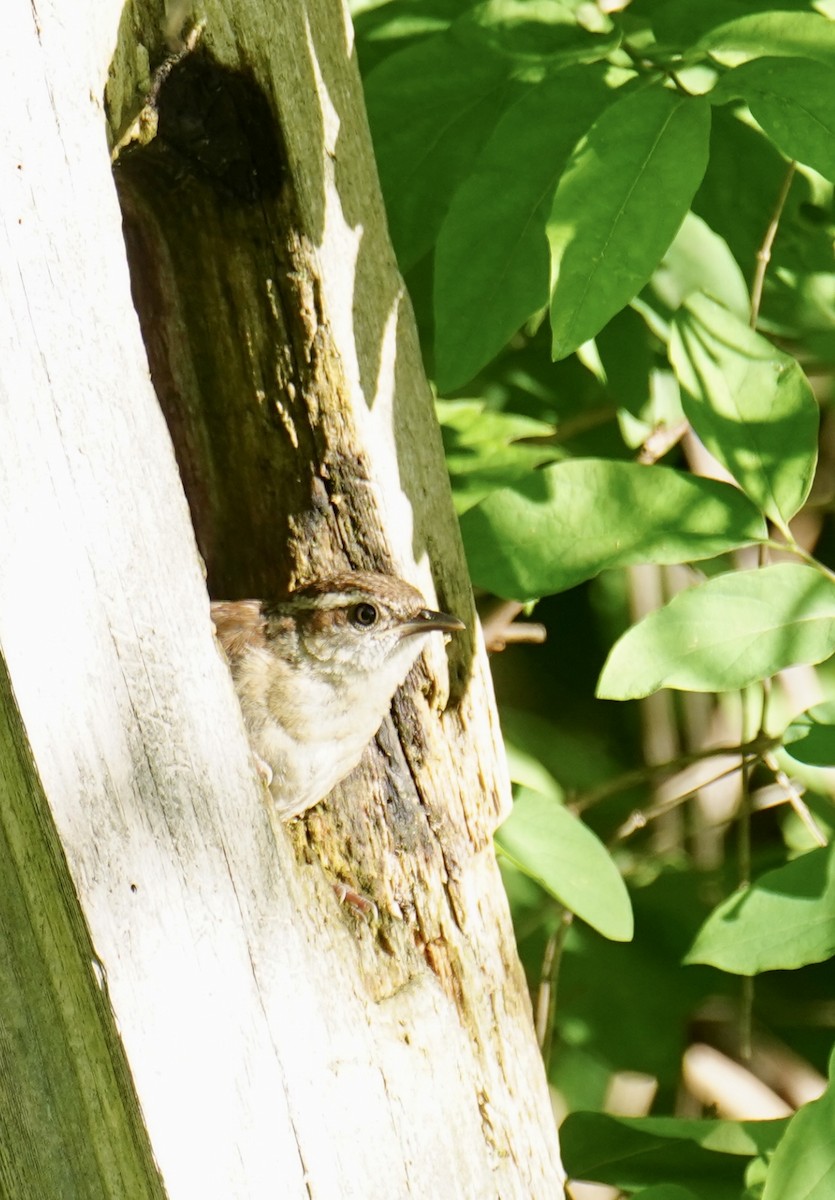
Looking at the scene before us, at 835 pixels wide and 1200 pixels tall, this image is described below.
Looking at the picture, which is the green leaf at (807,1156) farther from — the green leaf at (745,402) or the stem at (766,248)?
the stem at (766,248)

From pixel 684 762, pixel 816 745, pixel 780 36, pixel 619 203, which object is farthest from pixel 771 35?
pixel 684 762

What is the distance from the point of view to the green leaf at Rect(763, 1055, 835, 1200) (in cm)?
194

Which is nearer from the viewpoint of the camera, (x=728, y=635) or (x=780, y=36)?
(x=780, y=36)

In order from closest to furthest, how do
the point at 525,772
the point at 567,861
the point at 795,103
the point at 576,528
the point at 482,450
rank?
the point at 795,103
the point at 576,528
the point at 567,861
the point at 482,450
the point at 525,772

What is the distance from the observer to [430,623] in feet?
8.21

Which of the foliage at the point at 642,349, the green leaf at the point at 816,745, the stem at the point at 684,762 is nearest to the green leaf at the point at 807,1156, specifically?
the foliage at the point at 642,349

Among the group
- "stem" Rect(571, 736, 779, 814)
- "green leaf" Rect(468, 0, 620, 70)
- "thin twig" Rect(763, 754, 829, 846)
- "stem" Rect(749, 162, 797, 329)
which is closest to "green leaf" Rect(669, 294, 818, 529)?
"stem" Rect(749, 162, 797, 329)

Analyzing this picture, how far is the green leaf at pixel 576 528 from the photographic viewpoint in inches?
86.7

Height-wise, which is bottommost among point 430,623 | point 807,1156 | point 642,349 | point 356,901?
point 807,1156

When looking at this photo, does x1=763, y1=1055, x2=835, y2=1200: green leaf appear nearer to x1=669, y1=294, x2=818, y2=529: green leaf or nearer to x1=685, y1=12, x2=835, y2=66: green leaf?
x1=669, y1=294, x2=818, y2=529: green leaf

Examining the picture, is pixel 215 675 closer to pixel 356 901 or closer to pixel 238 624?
pixel 356 901

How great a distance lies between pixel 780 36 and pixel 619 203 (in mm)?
310

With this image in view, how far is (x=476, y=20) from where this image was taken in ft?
7.22

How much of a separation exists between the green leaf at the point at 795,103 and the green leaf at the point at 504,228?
285 millimetres
